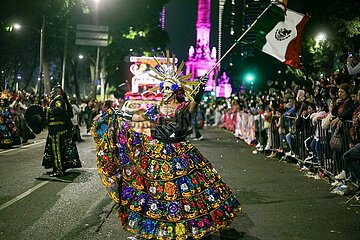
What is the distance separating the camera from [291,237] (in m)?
5.95

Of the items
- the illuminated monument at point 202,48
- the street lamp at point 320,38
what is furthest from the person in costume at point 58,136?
the illuminated monument at point 202,48

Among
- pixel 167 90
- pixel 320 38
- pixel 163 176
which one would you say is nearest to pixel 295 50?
Result: pixel 167 90

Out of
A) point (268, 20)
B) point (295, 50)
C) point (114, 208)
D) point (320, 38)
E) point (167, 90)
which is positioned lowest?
point (114, 208)

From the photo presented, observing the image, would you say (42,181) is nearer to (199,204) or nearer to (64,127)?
(64,127)

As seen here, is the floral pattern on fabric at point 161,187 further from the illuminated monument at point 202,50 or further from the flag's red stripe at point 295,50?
the illuminated monument at point 202,50

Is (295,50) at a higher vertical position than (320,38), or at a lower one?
lower

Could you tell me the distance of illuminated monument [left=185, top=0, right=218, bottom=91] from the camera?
132750 mm

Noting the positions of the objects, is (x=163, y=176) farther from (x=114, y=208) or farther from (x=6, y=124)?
(x=6, y=124)

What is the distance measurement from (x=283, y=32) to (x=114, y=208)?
466cm

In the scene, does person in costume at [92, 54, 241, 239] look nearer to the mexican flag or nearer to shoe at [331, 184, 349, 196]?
Answer: the mexican flag

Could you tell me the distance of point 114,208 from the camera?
24.5ft

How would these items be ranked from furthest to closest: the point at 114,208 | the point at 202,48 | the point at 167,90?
the point at 202,48
the point at 114,208
the point at 167,90

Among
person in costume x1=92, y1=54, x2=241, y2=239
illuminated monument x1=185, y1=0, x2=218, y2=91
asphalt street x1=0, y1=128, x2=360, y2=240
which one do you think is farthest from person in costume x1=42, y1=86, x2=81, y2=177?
illuminated monument x1=185, y1=0, x2=218, y2=91

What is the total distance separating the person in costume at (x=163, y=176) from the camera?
17.4 ft
